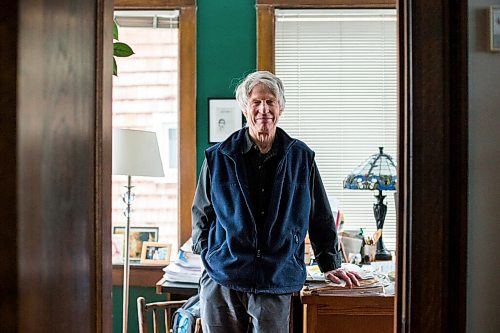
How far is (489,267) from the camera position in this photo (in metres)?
1.66

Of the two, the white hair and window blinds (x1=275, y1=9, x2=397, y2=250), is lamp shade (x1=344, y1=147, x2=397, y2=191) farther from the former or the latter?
the white hair

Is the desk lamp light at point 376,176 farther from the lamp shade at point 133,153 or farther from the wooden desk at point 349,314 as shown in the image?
the lamp shade at point 133,153

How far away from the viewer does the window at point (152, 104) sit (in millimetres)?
3895

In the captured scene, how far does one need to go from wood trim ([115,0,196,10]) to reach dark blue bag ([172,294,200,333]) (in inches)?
64.2

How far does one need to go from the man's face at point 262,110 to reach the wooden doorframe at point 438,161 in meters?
0.92

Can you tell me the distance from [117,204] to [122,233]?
0.17m

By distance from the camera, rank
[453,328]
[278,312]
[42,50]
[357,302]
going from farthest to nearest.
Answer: [357,302], [278,312], [453,328], [42,50]

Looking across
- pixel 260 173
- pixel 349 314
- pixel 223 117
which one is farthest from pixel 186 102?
pixel 349 314

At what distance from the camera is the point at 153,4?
3812 mm

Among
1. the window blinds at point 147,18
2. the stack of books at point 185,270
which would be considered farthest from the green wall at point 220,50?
the stack of books at point 185,270

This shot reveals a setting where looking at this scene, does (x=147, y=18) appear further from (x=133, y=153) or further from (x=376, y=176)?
(x=376, y=176)

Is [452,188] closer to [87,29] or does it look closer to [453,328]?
[453,328]

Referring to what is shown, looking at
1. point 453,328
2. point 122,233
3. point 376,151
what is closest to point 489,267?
point 453,328

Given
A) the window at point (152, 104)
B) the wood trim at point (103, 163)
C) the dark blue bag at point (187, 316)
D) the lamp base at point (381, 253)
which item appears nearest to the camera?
the wood trim at point (103, 163)
